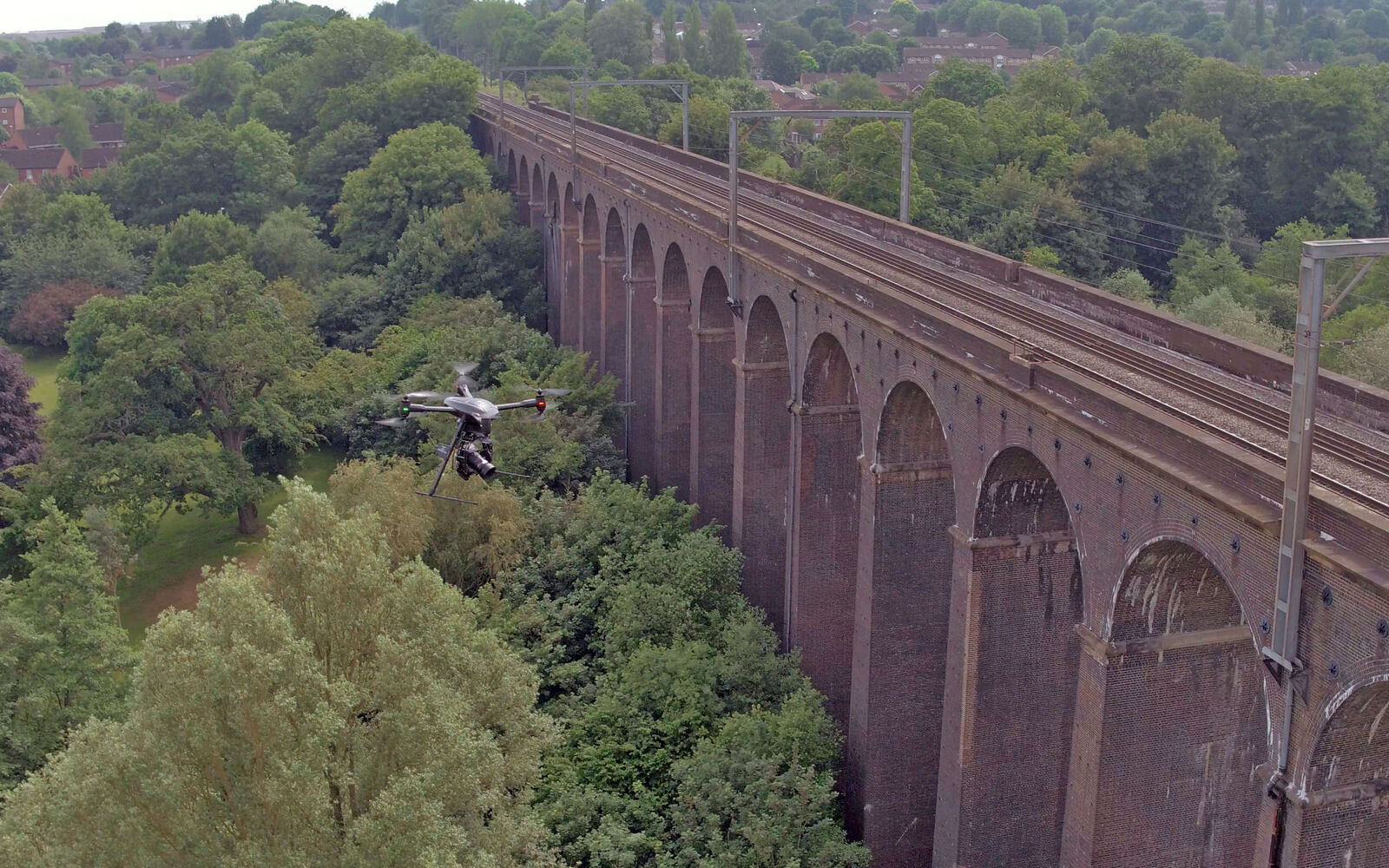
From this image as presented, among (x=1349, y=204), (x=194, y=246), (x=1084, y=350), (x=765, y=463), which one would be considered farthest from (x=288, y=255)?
(x=1084, y=350)

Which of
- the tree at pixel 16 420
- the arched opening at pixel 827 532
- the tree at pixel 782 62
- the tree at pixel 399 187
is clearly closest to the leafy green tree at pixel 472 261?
the tree at pixel 399 187

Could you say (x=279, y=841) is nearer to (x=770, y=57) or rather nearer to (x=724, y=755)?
(x=724, y=755)

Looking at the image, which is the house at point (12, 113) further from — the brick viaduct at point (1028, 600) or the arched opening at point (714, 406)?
the brick viaduct at point (1028, 600)

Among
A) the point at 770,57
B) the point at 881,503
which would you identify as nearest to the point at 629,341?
the point at 881,503

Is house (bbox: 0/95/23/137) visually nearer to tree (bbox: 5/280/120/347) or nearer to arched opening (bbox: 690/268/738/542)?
tree (bbox: 5/280/120/347)

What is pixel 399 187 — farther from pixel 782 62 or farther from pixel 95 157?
pixel 782 62
